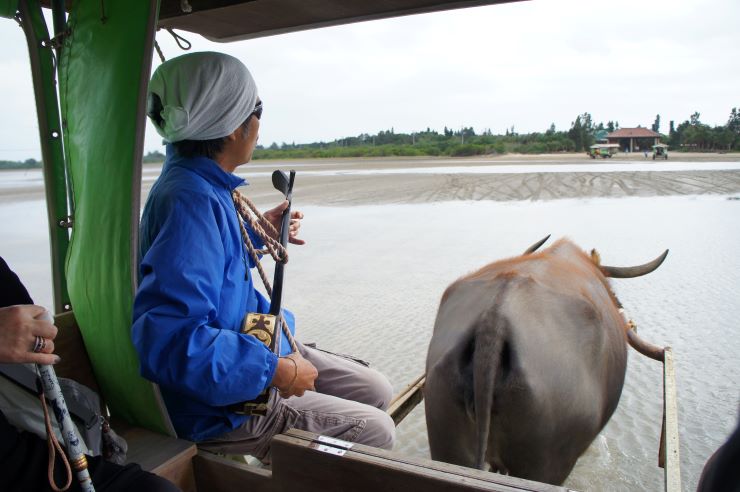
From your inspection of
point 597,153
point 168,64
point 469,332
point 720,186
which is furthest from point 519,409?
point 597,153

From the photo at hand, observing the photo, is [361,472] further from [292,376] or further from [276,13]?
[276,13]

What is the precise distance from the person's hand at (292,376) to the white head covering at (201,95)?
80cm

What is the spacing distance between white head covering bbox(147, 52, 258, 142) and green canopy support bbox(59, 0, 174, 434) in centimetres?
15

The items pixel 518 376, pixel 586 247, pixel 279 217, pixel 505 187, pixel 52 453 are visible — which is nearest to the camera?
pixel 52 453

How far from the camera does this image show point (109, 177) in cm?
175

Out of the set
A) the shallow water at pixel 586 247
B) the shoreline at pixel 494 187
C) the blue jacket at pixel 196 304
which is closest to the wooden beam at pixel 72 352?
the blue jacket at pixel 196 304

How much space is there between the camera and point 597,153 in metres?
39.8

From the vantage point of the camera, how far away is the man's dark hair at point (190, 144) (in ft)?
6.22

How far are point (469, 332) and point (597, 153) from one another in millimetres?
41445

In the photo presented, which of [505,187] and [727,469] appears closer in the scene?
[727,469]

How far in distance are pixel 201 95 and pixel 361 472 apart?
127 cm

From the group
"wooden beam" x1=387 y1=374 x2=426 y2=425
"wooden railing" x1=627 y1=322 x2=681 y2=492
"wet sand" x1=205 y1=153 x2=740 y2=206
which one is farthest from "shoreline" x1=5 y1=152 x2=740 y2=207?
"wooden railing" x1=627 y1=322 x2=681 y2=492

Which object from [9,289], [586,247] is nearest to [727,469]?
[9,289]

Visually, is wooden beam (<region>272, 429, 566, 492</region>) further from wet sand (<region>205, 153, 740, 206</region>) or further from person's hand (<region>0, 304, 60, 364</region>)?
wet sand (<region>205, 153, 740, 206</region>)
